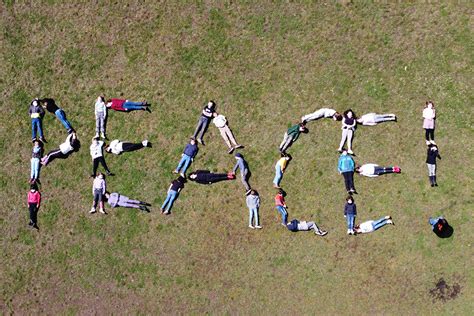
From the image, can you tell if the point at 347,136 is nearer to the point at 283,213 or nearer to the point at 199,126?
the point at 283,213

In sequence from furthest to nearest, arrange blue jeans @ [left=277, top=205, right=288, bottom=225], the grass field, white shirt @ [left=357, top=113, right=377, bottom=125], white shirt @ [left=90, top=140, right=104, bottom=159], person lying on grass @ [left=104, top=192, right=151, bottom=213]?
white shirt @ [left=90, top=140, right=104, bottom=159] → person lying on grass @ [left=104, top=192, right=151, bottom=213] → blue jeans @ [left=277, top=205, right=288, bottom=225] → white shirt @ [left=357, top=113, right=377, bottom=125] → the grass field

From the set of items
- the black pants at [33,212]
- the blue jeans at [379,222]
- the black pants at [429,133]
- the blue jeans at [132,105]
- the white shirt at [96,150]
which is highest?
the blue jeans at [132,105]

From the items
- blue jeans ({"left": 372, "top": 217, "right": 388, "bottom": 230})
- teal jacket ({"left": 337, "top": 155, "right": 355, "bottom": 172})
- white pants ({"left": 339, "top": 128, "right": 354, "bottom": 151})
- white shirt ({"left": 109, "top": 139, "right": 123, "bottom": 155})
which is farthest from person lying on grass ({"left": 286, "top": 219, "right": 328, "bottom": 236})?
white shirt ({"left": 109, "top": 139, "right": 123, "bottom": 155})

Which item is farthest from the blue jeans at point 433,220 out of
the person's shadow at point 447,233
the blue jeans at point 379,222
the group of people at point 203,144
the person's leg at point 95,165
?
the person's leg at point 95,165

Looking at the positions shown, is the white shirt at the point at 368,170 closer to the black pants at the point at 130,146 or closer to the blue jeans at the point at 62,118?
the black pants at the point at 130,146

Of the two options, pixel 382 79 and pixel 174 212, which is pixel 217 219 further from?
pixel 382 79

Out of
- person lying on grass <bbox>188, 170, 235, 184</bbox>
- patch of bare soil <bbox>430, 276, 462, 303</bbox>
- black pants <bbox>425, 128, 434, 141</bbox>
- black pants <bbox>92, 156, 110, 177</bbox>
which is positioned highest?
black pants <bbox>425, 128, 434, 141</bbox>

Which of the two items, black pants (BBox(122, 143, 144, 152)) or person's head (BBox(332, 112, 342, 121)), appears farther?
black pants (BBox(122, 143, 144, 152))

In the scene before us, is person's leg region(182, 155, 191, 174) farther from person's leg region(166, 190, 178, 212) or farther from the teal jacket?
the teal jacket
